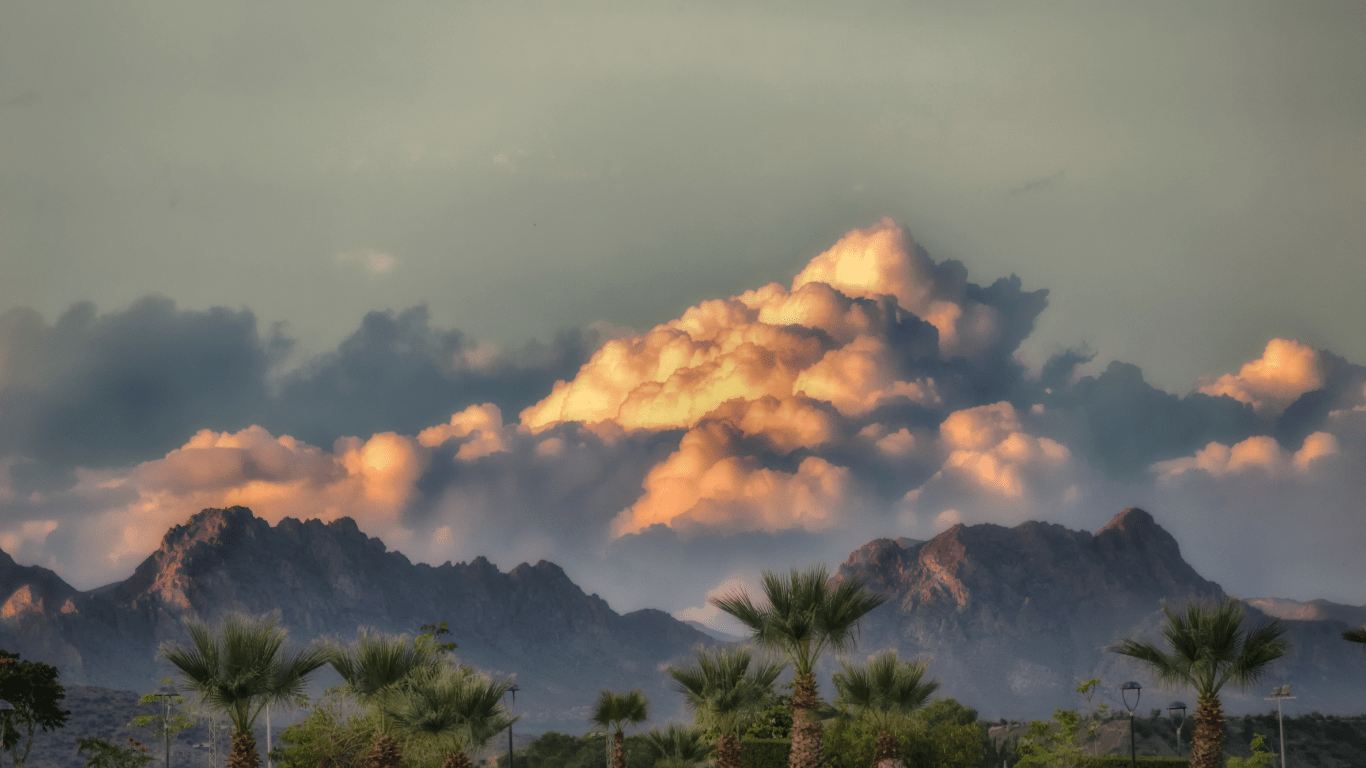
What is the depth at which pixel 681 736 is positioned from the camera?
157 feet

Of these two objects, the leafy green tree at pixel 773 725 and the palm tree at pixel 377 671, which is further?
the leafy green tree at pixel 773 725

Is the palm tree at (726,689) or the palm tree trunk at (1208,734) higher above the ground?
the palm tree at (726,689)

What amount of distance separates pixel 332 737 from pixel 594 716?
9884mm

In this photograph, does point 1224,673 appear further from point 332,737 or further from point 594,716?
point 332,737

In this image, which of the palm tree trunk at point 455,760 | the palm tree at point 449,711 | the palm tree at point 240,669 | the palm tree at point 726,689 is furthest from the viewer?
the palm tree at point 726,689

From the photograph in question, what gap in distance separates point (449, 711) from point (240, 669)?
5721mm

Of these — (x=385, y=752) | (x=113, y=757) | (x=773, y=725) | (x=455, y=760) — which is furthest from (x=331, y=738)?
(x=773, y=725)

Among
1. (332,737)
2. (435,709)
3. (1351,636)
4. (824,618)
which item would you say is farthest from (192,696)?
(1351,636)

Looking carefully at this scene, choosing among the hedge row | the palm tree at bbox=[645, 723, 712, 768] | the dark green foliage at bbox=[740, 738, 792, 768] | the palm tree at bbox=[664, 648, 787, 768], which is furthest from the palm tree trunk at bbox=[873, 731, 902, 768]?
the dark green foliage at bbox=[740, 738, 792, 768]

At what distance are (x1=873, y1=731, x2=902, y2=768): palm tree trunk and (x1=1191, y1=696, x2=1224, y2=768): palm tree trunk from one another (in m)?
10.0

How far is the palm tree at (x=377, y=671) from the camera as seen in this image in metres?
32.8

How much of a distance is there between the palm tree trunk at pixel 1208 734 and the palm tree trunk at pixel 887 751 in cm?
1000

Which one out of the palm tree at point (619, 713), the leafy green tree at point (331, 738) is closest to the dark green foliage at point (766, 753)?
the palm tree at point (619, 713)

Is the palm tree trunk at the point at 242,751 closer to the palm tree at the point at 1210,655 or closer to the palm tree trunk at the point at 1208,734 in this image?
the palm tree at the point at 1210,655
